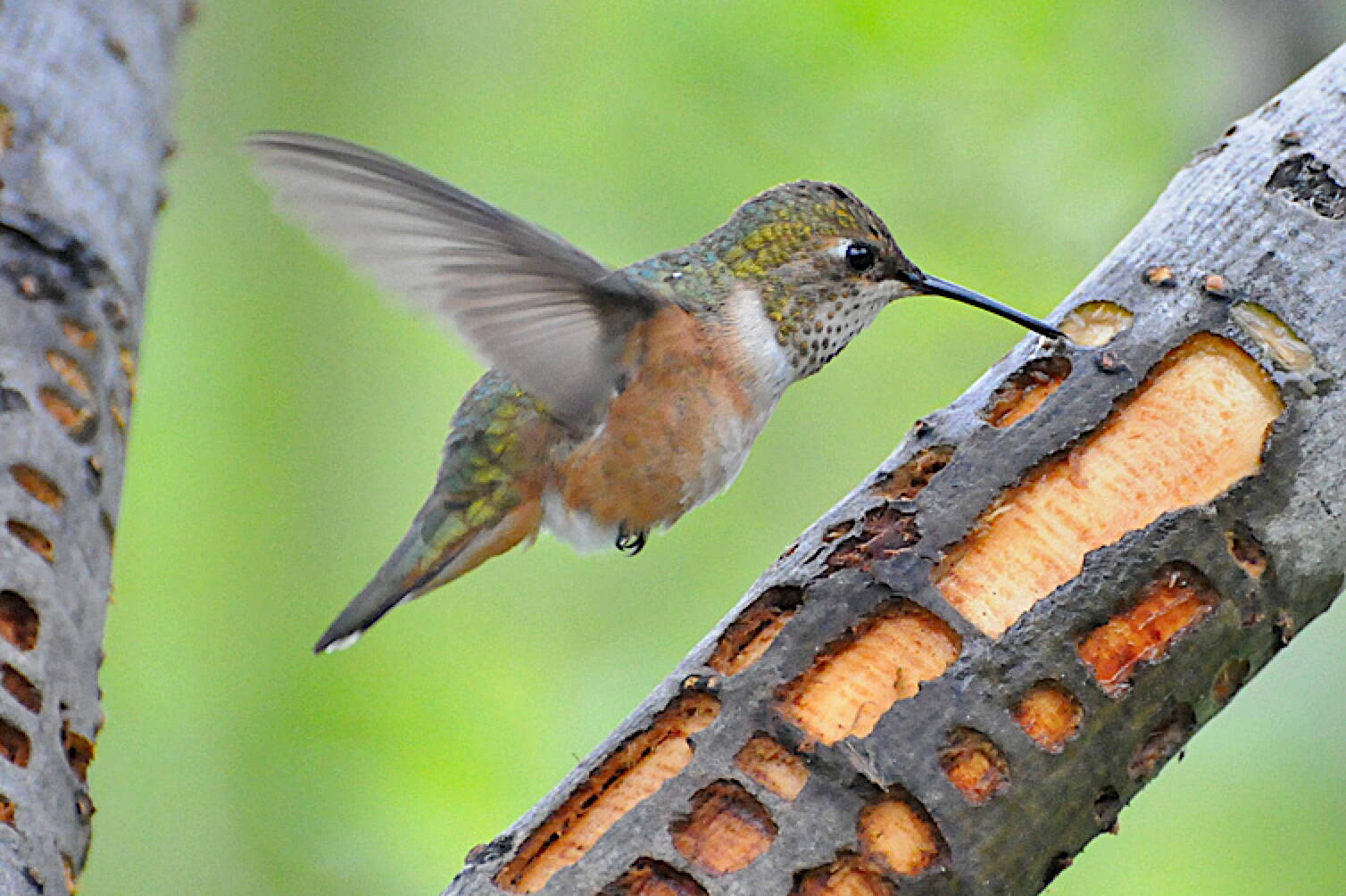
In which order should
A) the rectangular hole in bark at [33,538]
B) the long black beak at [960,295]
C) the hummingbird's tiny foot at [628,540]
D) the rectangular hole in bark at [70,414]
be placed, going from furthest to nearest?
the hummingbird's tiny foot at [628,540], the long black beak at [960,295], the rectangular hole in bark at [70,414], the rectangular hole in bark at [33,538]

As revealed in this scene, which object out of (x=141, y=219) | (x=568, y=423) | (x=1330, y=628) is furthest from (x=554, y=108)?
(x=1330, y=628)

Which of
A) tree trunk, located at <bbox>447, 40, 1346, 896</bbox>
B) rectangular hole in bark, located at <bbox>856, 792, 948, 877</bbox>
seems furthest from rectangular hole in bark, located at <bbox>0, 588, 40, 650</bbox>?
rectangular hole in bark, located at <bbox>856, 792, 948, 877</bbox>

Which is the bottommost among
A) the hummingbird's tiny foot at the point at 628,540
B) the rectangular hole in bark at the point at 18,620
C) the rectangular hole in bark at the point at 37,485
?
the rectangular hole in bark at the point at 18,620

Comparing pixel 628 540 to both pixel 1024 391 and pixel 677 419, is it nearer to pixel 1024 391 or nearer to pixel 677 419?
pixel 677 419

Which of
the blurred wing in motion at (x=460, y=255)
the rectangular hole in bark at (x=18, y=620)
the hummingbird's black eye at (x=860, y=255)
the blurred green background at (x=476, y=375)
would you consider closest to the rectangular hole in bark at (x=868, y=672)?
the blurred wing in motion at (x=460, y=255)

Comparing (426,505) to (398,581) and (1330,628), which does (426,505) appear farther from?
(1330,628)

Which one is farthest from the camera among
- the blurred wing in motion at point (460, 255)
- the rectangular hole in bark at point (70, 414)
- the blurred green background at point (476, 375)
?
the blurred green background at point (476, 375)

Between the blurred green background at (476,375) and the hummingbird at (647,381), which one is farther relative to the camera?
the blurred green background at (476,375)

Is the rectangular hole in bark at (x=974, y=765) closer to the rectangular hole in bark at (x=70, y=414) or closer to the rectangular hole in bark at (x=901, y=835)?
the rectangular hole in bark at (x=901, y=835)

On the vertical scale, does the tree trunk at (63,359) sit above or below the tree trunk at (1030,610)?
above
